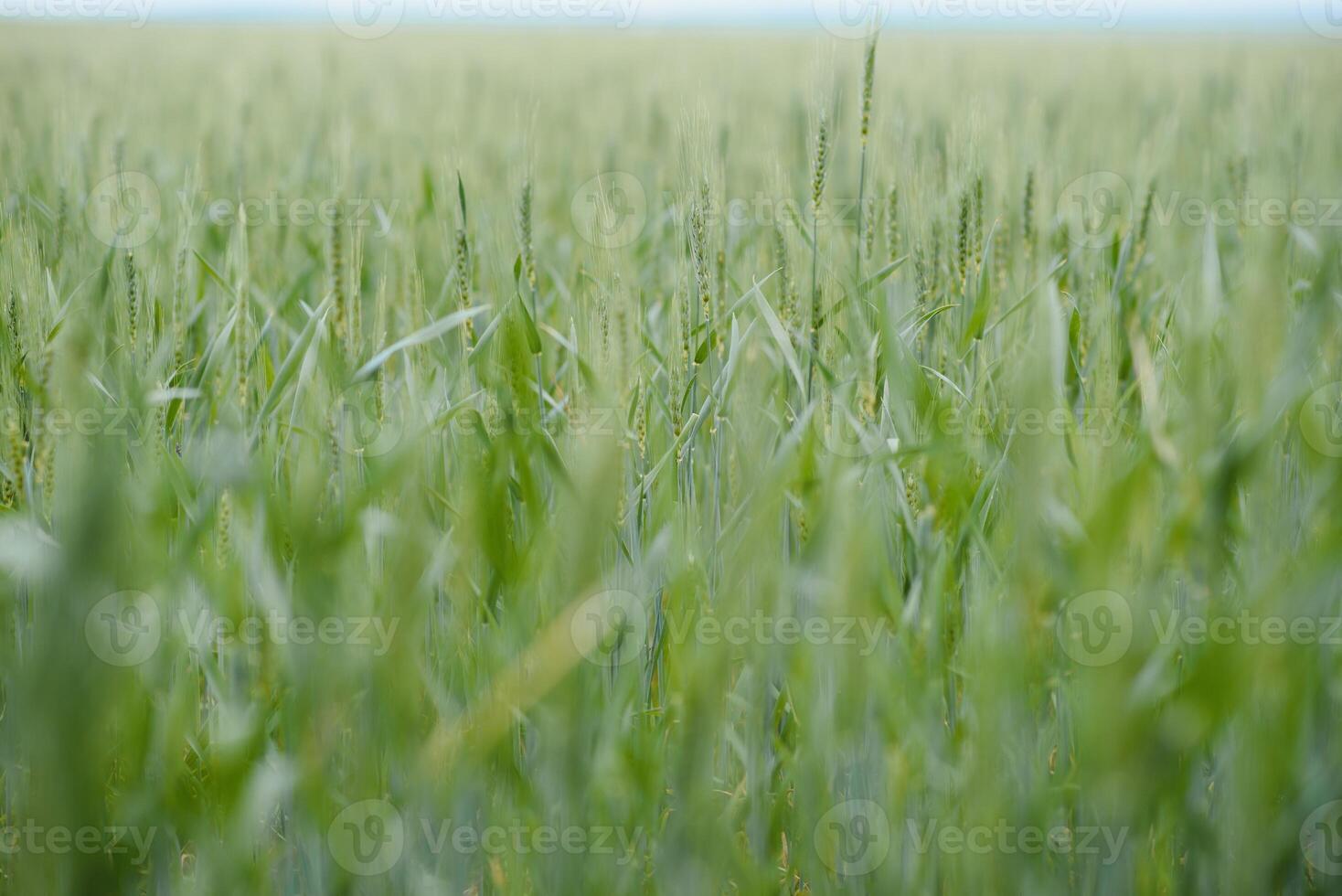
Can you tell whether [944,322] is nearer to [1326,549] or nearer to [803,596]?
[803,596]

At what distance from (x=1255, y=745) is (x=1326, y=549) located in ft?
0.46

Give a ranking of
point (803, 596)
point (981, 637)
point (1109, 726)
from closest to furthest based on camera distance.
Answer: point (1109, 726) < point (981, 637) < point (803, 596)

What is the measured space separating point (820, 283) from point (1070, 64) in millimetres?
4508

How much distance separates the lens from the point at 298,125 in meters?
3.14

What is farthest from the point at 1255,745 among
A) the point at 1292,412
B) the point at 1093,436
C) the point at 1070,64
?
the point at 1070,64

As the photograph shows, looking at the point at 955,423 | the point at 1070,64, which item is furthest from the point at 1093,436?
the point at 1070,64

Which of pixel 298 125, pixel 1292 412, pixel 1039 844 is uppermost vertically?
A: pixel 298 125

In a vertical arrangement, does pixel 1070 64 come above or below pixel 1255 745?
above

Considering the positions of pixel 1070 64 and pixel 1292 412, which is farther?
pixel 1070 64

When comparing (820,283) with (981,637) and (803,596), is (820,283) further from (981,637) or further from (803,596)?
(981,637)

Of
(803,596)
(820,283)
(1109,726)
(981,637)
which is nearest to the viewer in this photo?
(1109,726)

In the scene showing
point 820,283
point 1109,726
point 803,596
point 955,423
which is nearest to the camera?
point 1109,726

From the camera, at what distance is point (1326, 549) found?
65 cm

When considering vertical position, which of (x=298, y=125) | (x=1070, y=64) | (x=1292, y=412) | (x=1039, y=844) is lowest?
(x=1039, y=844)
